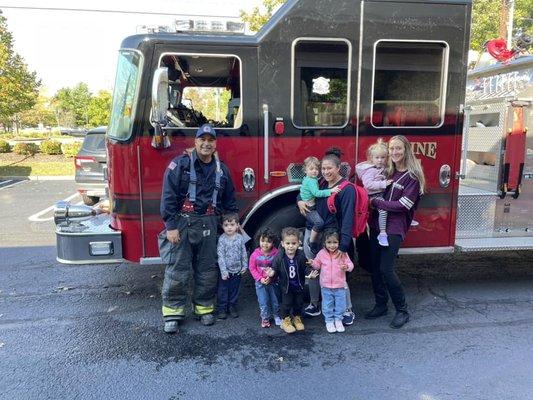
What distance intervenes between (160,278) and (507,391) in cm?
361

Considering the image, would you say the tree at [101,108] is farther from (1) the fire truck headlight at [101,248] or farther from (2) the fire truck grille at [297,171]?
(2) the fire truck grille at [297,171]

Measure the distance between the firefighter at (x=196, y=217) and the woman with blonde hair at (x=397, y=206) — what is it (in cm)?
130

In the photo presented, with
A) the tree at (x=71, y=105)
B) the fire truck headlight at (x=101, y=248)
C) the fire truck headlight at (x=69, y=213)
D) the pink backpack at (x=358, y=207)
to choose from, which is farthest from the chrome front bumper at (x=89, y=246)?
the tree at (x=71, y=105)

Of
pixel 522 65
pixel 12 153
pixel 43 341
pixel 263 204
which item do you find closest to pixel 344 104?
pixel 263 204

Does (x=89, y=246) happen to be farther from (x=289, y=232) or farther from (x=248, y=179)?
(x=289, y=232)

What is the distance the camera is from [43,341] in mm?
3779

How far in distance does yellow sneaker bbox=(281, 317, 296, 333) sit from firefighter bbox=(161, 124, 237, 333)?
64 centimetres

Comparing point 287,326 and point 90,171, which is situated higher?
point 90,171

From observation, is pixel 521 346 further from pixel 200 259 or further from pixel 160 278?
pixel 160 278

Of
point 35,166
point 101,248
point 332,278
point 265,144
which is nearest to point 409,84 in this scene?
point 265,144

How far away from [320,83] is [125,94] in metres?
1.74

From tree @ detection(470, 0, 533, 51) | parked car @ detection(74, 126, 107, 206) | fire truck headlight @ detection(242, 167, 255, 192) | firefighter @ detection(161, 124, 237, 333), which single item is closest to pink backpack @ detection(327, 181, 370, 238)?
fire truck headlight @ detection(242, 167, 255, 192)

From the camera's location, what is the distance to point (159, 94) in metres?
3.58

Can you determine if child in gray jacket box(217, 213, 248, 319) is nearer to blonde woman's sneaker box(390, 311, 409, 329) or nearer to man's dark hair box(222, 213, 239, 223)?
man's dark hair box(222, 213, 239, 223)
